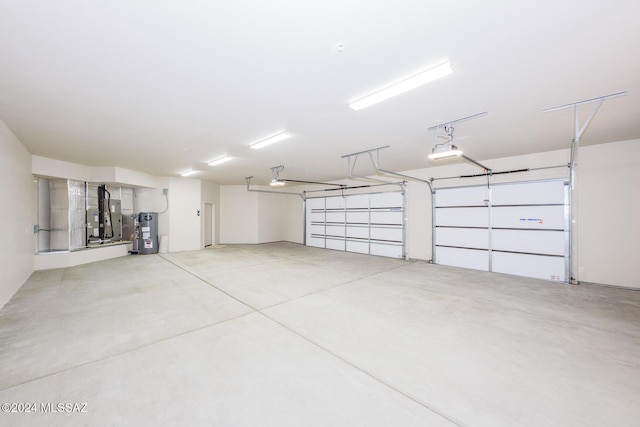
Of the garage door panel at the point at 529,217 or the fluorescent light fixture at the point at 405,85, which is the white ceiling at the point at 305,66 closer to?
the fluorescent light fixture at the point at 405,85

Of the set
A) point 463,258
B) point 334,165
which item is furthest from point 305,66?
point 463,258

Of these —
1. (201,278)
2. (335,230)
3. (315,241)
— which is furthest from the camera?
(315,241)

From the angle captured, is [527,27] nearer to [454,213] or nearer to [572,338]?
[572,338]

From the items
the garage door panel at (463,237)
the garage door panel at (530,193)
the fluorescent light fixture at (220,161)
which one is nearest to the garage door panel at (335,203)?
the garage door panel at (463,237)

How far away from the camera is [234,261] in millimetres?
7242

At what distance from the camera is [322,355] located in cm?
248

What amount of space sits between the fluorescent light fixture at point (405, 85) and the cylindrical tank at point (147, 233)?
8548 millimetres

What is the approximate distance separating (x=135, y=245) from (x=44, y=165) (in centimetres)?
342

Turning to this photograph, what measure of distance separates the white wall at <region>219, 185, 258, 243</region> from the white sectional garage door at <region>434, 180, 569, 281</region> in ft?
24.7

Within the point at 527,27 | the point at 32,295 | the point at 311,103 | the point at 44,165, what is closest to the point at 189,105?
the point at 311,103

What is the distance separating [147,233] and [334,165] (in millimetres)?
6893

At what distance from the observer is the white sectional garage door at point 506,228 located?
541 cm

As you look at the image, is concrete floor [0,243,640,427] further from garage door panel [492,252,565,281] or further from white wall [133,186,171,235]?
white wall [133,186,171,235]

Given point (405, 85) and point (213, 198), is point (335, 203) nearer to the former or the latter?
point (213, 198)
